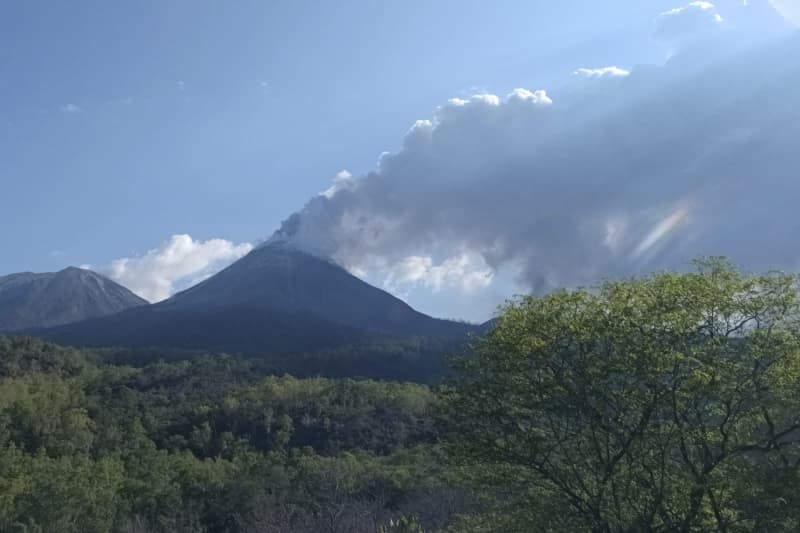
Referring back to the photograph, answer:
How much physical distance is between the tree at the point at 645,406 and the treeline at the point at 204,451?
7.72 ft

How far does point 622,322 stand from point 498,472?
378 centimetres

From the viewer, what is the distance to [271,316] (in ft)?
480

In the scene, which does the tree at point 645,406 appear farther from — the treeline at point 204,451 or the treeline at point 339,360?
the treeline at point 339,360

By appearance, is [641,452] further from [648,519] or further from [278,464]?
[278,464]

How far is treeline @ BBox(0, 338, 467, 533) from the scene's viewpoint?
1435 inches

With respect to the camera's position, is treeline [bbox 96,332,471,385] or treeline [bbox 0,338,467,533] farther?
treeline [bbox 96,332,471,385]

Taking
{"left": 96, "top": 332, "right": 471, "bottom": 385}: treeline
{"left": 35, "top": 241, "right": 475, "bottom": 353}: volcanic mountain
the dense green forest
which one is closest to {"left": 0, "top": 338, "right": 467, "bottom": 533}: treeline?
the dense green forest

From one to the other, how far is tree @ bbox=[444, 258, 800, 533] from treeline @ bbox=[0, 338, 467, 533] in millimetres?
2353

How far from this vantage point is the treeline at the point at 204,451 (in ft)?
120

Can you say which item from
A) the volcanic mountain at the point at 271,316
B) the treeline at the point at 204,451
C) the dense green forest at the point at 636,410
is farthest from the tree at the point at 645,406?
the volcanic mountain at the point at 271,316

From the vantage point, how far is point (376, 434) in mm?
64062

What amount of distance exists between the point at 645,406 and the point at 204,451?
49.5 metres

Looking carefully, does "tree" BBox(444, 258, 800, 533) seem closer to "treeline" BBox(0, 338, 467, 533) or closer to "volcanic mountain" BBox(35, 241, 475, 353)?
"treeline" BBox(0, 338, 467, 533)

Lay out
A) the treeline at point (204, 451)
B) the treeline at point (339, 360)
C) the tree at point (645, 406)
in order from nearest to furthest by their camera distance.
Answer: the tree at point (645, 406) → the treeline at point (204, 451) → the treeline at point (339, 360)
